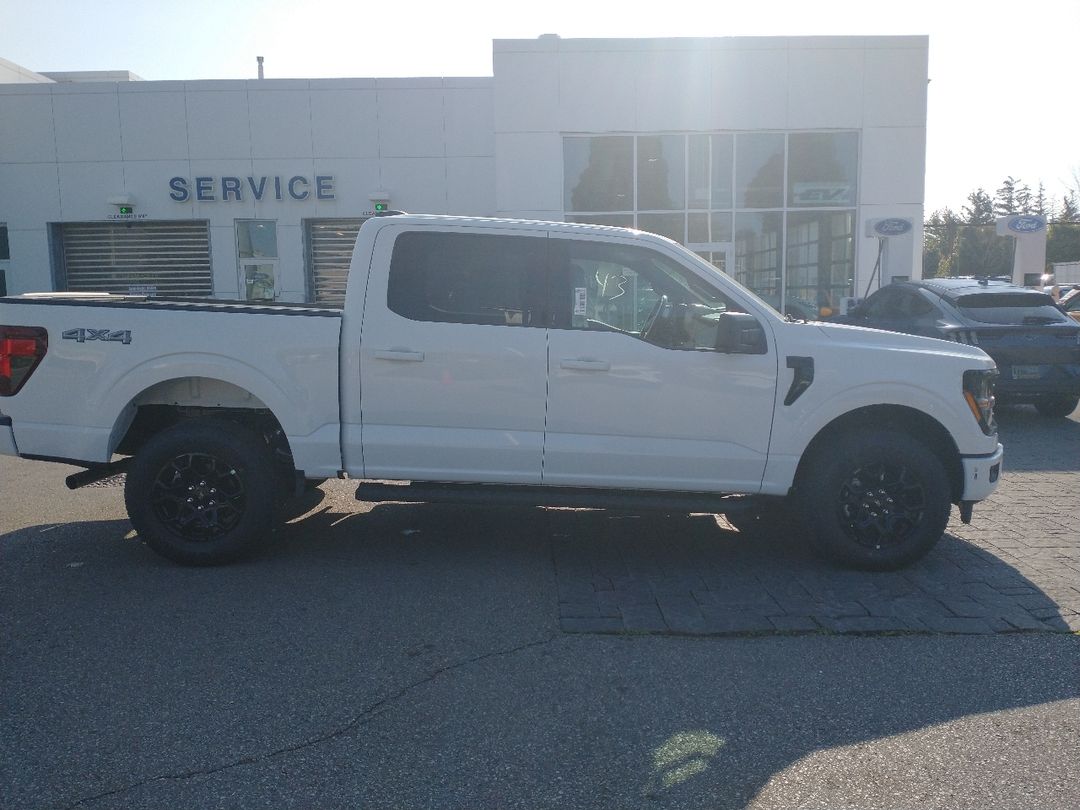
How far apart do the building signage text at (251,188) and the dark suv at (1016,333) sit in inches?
524

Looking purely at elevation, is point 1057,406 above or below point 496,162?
below

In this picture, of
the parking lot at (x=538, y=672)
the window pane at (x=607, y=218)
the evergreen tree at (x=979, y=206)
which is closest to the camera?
the parking lot at (x=538, y=672)

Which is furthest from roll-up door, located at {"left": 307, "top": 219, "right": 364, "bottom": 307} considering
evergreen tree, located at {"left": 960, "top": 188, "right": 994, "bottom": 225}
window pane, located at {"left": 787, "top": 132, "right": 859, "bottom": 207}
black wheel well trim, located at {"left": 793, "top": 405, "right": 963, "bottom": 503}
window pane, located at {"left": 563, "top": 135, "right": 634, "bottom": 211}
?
evergreen tree, located at {"left": 960, "top": 188, "right": 994, "bottom": 225}

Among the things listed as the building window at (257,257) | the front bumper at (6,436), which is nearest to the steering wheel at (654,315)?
the front bumper at (6,436)

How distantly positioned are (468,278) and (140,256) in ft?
58.7

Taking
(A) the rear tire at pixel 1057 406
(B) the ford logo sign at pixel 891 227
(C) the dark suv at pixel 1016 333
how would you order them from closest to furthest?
(C) the dark suv at pixel 1016 333
(A) the rear tire at pixel 1057 406
(B) the ford logo sign at pixel 891 227

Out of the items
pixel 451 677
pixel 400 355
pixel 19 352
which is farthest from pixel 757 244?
pixel 451 677

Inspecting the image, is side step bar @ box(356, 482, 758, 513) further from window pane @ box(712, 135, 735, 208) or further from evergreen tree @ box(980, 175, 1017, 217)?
evergreen tree @ box(980, 175, 1017, 217)

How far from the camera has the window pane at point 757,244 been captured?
18859 mm

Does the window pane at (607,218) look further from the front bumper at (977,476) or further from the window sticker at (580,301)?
the front bumper at (977,476)

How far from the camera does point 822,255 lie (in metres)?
18.9

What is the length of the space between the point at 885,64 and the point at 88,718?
1860 cm

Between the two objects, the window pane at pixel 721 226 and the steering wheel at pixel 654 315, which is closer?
the steering wheel at pixel 654 315

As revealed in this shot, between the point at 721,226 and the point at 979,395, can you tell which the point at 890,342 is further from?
the point at 721,226
